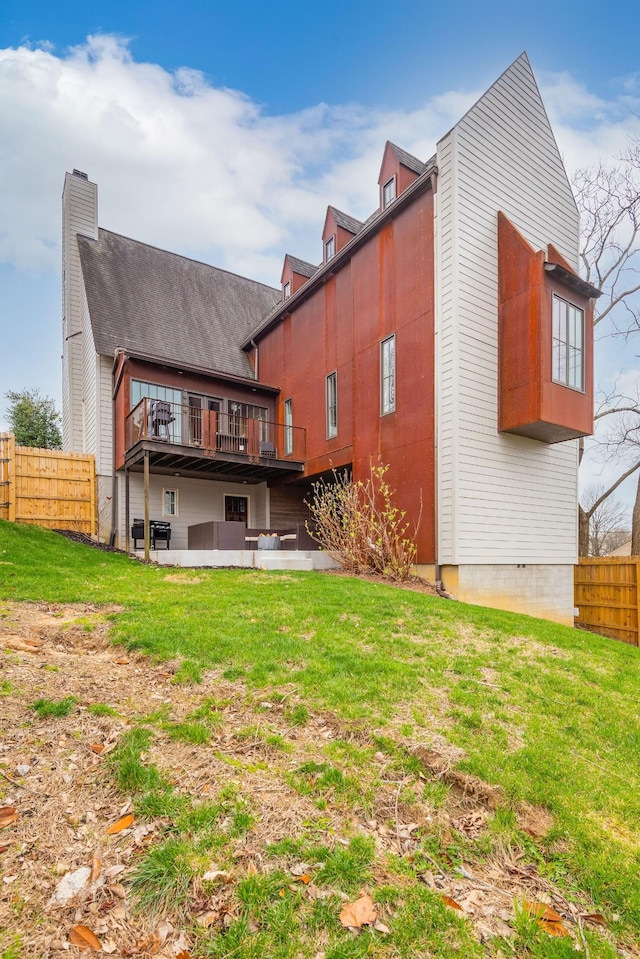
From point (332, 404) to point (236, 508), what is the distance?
5.05 metres

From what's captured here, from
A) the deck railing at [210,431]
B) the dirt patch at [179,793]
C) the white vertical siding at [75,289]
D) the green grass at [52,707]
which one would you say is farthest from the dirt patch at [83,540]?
the green grass at [52,707]

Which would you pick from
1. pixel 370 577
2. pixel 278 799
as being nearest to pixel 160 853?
pixel 278 799

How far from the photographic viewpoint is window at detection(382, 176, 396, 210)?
11.4 m

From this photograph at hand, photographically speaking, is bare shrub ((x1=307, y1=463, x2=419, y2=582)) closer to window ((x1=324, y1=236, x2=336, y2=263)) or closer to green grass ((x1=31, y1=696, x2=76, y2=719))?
window ((x1=324, y1=236, x2=336, y2=263))

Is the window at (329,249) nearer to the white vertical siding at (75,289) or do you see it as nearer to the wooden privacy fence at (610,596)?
the white vertical siding at (75,289)

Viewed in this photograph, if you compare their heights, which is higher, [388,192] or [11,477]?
[388,192]

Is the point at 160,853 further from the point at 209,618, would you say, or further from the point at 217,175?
the point at 217,175

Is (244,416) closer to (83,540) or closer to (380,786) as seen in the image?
(83,540)

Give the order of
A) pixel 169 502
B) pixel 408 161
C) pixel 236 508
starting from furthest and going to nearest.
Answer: pixel 236 508, pixel 169 502, pixel 408 161

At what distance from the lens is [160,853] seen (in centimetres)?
212

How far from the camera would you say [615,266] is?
1653 cm

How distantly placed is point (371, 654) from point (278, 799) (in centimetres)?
219

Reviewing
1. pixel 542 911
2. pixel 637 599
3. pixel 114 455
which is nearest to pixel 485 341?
pixel 637 599

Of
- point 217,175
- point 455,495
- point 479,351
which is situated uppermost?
point 217,175
